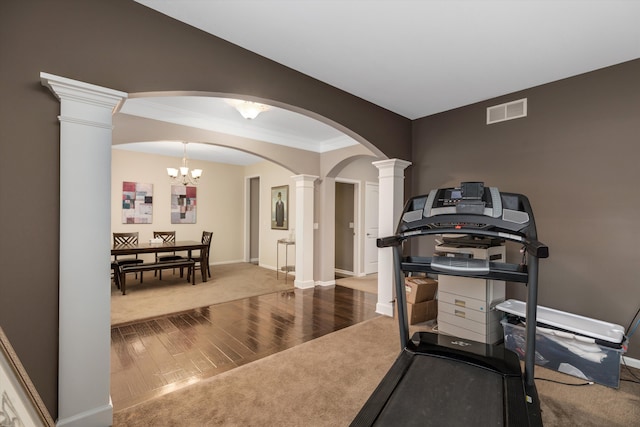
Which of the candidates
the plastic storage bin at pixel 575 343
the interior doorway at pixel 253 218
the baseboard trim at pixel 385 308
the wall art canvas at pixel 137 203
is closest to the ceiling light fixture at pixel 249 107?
the baseboard trim at pixel 385 308

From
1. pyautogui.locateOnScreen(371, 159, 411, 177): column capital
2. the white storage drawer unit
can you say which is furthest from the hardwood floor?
pyautogui.locateOnScreen(371, 159, 411, 177): column capital

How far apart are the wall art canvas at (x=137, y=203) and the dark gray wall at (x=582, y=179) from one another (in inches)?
257

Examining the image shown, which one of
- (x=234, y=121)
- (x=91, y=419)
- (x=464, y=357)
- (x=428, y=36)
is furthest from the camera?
(x=234, y=121)

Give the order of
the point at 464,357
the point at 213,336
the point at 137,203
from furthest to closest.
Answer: the point at 137,203
the point at 213,336
the point at 464,357

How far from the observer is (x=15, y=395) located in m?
0.71

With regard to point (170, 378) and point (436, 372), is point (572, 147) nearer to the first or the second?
point (436, 372)

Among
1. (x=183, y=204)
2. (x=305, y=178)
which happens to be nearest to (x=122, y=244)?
(x=183, y=204)

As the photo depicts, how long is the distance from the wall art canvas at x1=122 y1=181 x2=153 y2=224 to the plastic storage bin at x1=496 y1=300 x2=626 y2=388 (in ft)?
22.3

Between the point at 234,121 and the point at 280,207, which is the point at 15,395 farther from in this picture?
the point at 280,207

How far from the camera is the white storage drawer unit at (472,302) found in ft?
9.12

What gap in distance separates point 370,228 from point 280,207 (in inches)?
81.7

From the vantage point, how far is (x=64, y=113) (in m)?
1.63

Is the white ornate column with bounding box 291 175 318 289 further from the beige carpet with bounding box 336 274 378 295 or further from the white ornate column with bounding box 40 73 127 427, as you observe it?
the white ornate column with bounding box 40 73 127 427

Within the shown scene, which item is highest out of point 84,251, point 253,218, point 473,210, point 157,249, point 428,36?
point 428,36
